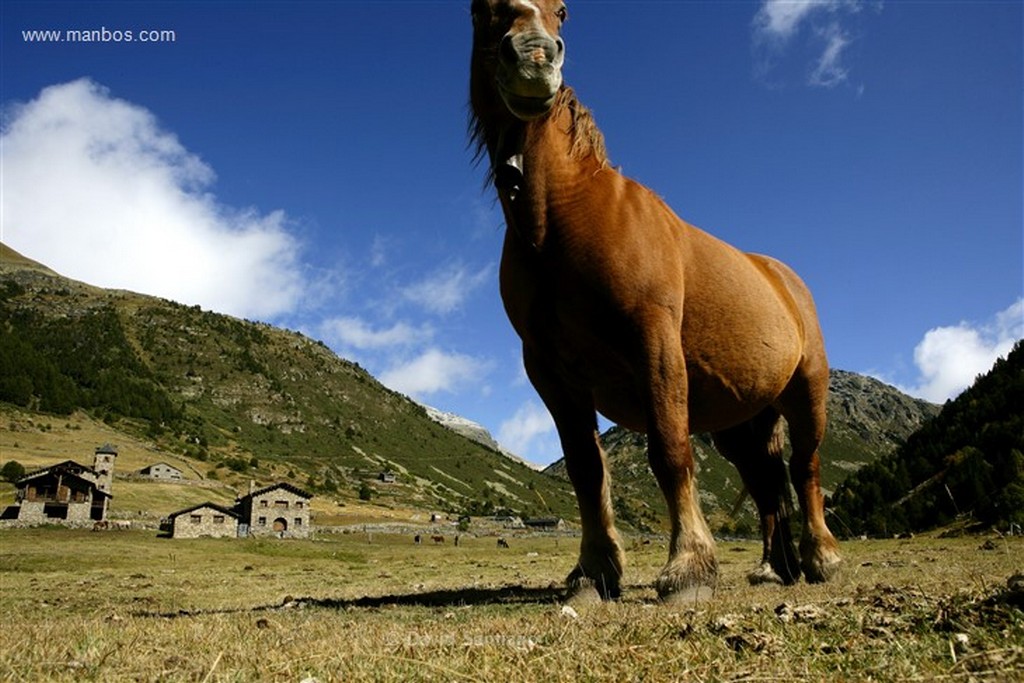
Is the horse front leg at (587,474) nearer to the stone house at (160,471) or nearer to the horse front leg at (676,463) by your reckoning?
the horse front leg at (676,463)

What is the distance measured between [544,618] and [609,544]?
6.98 ft

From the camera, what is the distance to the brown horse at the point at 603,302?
5.34m

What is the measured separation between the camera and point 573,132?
618cm

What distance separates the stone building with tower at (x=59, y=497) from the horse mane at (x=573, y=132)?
87906mm

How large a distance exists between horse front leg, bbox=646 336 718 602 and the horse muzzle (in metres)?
2.10

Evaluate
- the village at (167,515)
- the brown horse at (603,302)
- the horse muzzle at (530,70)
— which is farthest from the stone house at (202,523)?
the horse muzzle at (530,70)

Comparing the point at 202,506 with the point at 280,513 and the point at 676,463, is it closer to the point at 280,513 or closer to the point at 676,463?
the point at 280,513

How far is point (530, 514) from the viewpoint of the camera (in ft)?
542

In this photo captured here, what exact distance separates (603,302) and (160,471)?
124998mm

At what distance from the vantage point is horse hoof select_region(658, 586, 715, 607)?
502 centimetres

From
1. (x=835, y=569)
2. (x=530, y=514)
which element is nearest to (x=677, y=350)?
(x=835, y=569)

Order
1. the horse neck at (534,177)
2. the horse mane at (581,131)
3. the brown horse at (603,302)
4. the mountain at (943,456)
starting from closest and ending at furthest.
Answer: the brown horse at (603,302)
the horse neck at (534,177)
the horse mane at (581,131)
the mountain at (943,456)

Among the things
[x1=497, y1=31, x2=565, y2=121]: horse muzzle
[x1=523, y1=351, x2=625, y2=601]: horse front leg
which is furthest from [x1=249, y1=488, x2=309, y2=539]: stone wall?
[x1=497, y1=31, x2=565, y2=121]: horse muzzle

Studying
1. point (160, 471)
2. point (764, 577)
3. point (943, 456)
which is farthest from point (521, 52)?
point (160, 471)
